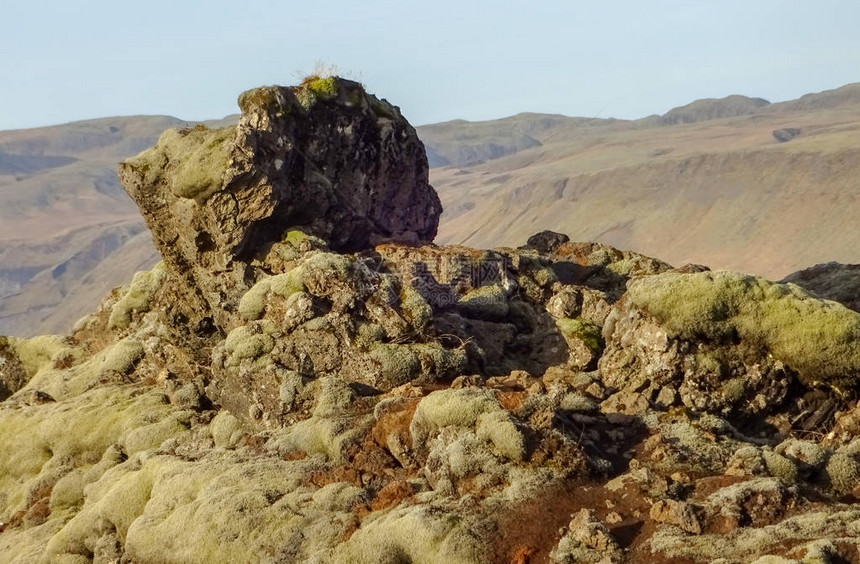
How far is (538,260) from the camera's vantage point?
37094 millimetres

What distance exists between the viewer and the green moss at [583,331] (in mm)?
31547

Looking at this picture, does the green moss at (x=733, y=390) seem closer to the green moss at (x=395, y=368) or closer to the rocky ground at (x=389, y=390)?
the rocky ground at (x=389, y=390)

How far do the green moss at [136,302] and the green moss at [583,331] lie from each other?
57.3ft

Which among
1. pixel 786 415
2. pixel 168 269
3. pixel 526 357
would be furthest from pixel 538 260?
pixel 168 269

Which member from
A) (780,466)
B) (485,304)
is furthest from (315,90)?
(780,466)

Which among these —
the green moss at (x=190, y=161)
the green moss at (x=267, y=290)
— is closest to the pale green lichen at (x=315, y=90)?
the green moss at (x=190, y=161)

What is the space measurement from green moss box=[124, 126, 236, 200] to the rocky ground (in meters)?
0.12

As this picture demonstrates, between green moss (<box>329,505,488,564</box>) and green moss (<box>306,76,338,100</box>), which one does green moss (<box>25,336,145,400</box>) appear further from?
green moss (<box>329,505,488,564</box>)

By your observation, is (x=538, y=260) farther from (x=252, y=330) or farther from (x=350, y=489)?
(x=350, y=489)

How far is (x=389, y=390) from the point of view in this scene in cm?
2892

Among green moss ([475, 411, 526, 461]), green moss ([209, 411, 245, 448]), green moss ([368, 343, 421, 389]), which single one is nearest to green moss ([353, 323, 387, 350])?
green moss ([368, 343, 421, 389])

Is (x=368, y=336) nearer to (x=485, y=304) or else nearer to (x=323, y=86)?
(x=485, y=304)

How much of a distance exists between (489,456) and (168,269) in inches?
793

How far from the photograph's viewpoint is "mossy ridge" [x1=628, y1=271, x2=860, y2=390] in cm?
2711
